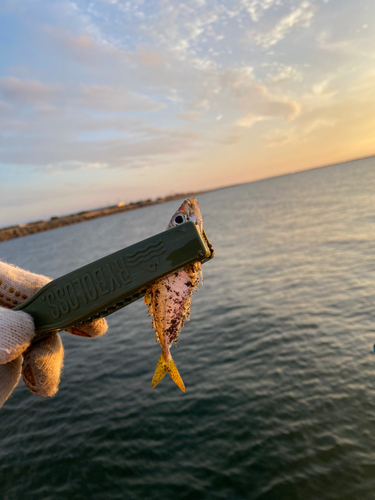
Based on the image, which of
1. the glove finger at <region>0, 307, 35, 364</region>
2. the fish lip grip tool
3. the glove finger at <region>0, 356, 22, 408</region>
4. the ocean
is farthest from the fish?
the ocean

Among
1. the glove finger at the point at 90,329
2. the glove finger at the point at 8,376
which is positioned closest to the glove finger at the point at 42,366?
the glove finger at the point at 8,376

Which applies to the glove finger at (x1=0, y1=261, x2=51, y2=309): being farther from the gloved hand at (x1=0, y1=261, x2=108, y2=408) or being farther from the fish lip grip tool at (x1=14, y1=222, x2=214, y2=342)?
the fish lip grip tool at (x1=14, y1=222, x2=214, y2=342)

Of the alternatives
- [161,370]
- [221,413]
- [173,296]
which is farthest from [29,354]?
[221,413]

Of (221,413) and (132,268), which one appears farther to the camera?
(221,413)

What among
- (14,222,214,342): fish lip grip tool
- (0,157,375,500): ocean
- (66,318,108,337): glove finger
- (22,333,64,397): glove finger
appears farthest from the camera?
(0,157,375,500): ocean

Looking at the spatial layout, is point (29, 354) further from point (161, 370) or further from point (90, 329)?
point (161, 370)

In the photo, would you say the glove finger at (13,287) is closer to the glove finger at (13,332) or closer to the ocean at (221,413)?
the glove finger at (13,332)

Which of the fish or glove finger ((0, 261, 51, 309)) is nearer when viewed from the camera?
the fish
